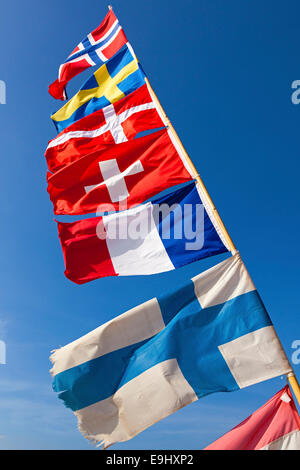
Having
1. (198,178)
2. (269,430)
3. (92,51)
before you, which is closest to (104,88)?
(92,51)

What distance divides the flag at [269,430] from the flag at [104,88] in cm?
892

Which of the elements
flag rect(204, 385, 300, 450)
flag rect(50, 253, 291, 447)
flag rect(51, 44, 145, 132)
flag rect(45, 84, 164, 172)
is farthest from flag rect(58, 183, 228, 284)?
flag rect(51, 44, 145, 132)

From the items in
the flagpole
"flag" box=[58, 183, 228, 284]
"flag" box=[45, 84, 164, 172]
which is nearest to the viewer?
the flagpole

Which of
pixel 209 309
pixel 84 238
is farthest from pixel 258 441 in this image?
pixel 84 238

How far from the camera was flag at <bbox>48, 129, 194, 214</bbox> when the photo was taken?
8.56m

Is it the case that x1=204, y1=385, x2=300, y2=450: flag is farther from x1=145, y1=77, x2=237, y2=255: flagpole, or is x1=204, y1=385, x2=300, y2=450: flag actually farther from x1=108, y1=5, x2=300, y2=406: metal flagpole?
x1=145, y1=77, x2=237, y2=255: flagpole

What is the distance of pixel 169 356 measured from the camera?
659 centimetres

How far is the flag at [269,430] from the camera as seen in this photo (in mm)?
5625

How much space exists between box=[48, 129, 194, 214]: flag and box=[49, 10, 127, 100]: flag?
4823mm

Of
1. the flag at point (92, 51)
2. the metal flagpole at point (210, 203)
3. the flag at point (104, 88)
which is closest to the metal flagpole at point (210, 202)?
the metal flagpole at point (210, 203)

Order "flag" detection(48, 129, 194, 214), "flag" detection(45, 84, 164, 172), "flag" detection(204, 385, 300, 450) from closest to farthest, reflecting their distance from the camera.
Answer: "flag" detection(204, 385, 300, 450) < "flag" detection(48, 129, 194, 214) < "flag" detection(45, 84, 164, 172)

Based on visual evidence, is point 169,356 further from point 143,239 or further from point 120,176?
point 120,176

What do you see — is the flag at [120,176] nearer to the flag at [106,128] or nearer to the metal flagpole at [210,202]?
the metal flagpole at [210,202]

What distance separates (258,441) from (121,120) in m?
8.23
